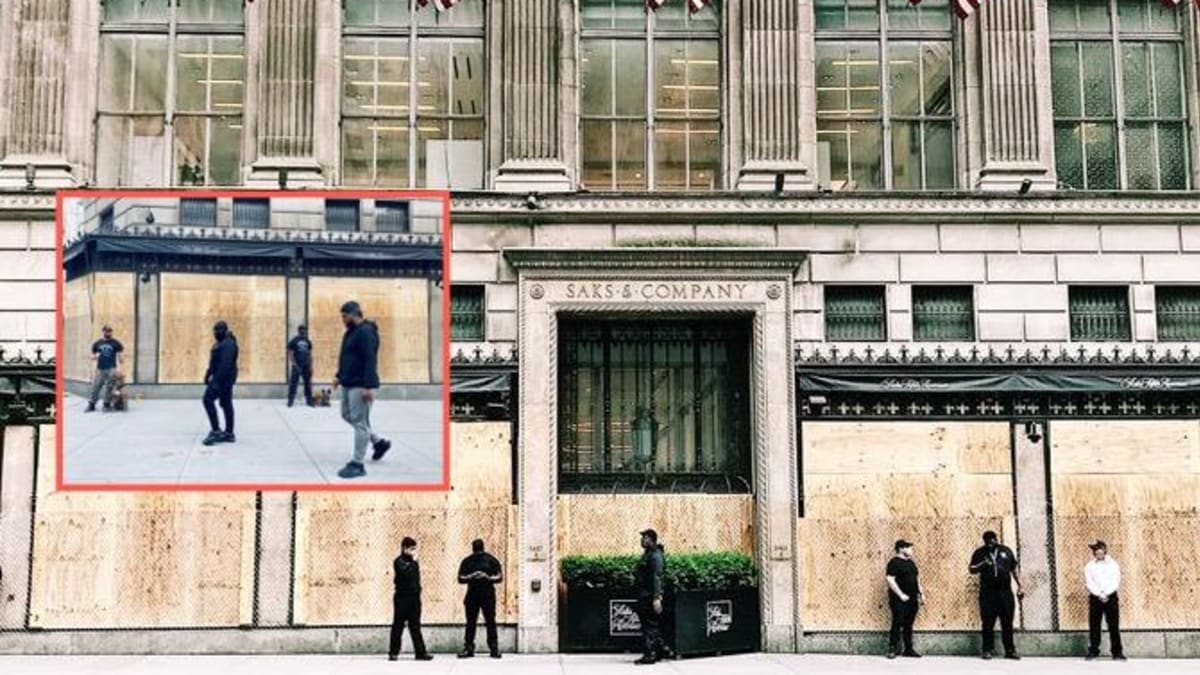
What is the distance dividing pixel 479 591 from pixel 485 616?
41 centimetres

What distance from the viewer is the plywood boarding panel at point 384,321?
18.2 metres

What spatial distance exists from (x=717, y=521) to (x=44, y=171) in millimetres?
12731

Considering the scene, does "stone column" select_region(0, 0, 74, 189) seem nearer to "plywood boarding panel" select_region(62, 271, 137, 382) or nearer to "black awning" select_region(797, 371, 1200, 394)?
"plywood boarding panel" select_region(62, 271, 137, 382)

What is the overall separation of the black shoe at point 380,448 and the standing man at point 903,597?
8164mm

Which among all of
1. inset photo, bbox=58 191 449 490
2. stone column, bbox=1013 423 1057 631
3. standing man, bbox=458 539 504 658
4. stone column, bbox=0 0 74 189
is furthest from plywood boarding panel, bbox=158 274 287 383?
stone column, bbox=1013 423 1057 631

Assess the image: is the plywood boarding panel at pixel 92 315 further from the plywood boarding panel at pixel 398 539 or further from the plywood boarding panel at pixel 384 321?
A: the plywood boarding panel at pixel 398 539

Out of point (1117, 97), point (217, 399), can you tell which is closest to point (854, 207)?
point (1117, 97)

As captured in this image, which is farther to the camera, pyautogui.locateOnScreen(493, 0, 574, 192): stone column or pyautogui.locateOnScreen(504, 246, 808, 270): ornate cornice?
pyautogui.locateOnScreen(493, 0, 574, 192): stone column

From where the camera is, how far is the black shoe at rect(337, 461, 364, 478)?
60.0 ft

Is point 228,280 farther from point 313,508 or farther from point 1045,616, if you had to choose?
point 1045,616

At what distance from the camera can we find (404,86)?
21109mm

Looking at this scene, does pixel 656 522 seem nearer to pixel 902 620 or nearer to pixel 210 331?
pixel 902 620

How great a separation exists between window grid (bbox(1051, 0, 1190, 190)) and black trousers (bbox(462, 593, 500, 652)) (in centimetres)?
1236

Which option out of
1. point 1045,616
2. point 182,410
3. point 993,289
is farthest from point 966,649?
point 182,410
